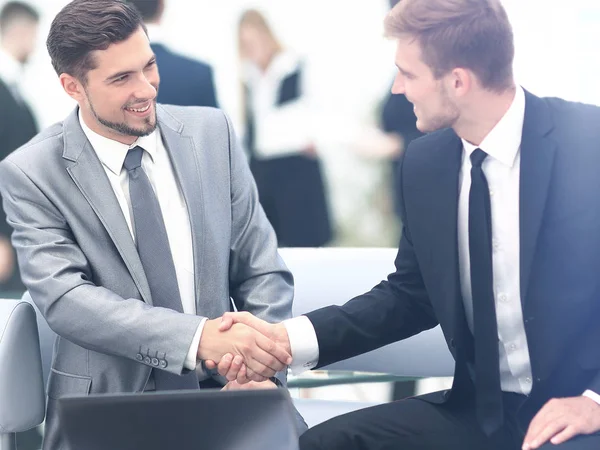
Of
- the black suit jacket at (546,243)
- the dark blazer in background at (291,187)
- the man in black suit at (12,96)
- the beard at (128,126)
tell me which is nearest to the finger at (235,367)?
the black suit jacket at (546,243)

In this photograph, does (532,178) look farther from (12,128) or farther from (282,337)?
(12,128)

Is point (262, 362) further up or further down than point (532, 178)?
further down

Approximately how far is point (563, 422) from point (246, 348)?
671 mm

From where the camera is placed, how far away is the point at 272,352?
6.51 ft

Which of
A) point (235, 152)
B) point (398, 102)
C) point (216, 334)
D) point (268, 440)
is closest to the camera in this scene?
point (268, 440)

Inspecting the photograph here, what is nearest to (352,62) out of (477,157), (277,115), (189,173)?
(277,115)

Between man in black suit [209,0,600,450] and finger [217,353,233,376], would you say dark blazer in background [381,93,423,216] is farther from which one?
finger [217,353,233,376]

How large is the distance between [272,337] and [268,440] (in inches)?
28.2

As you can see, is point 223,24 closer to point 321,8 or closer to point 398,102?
point 321,8

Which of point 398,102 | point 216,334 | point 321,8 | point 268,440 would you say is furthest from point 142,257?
point 321,8

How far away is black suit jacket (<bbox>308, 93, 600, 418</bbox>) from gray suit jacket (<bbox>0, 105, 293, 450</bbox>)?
436 mm

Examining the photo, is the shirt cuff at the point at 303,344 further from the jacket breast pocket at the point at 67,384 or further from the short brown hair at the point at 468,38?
the short brown hair at the point at 468,38

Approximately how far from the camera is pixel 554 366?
178 centimetres

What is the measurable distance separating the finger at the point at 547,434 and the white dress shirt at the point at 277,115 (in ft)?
6.67
